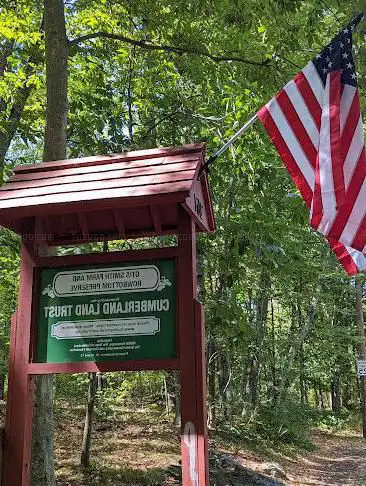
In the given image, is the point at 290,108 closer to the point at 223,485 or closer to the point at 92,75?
the point at 92,75

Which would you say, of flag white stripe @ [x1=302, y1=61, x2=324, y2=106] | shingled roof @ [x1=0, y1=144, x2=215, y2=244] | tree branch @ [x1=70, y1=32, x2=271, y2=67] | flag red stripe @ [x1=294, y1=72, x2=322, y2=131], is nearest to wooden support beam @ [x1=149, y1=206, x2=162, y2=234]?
shingled roof @ [x1=0, y1=144, x2=215, y2=244]

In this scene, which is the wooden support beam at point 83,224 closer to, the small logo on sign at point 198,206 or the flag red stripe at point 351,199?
the small logo on sign at point 198,206

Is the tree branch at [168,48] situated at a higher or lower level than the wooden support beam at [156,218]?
higher

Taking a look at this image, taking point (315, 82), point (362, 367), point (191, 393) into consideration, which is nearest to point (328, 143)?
point (315, 82)

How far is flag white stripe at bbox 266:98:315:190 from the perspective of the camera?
3.97 meters

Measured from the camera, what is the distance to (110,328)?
11.5 ft

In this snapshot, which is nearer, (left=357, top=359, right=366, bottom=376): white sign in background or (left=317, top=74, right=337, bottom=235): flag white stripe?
(left=317, top=74, right=337, bottom=235): flag white stripe

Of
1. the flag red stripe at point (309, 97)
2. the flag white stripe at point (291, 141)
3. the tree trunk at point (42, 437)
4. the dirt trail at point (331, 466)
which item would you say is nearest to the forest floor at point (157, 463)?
the dirt trail at point (331, 466)

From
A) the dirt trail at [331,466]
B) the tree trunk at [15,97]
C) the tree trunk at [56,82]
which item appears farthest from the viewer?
the dirt trail at [331,466]

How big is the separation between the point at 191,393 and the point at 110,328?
28.1 inches

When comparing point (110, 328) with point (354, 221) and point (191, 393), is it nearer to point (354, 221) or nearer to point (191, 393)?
point (191, 393)

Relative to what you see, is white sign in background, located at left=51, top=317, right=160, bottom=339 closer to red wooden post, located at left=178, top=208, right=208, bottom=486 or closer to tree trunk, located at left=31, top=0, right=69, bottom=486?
red wooden post, located at left=178, top=208, right=208, bottom=486

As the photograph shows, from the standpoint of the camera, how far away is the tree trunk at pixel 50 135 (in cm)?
475

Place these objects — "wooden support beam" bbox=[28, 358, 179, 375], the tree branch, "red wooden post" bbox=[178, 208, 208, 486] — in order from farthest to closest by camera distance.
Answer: the tree branch
"wooden support beam" bbox=[28, 358, 179, 375]
"red wooden post" bbox=[178, 208, 208, 486]
